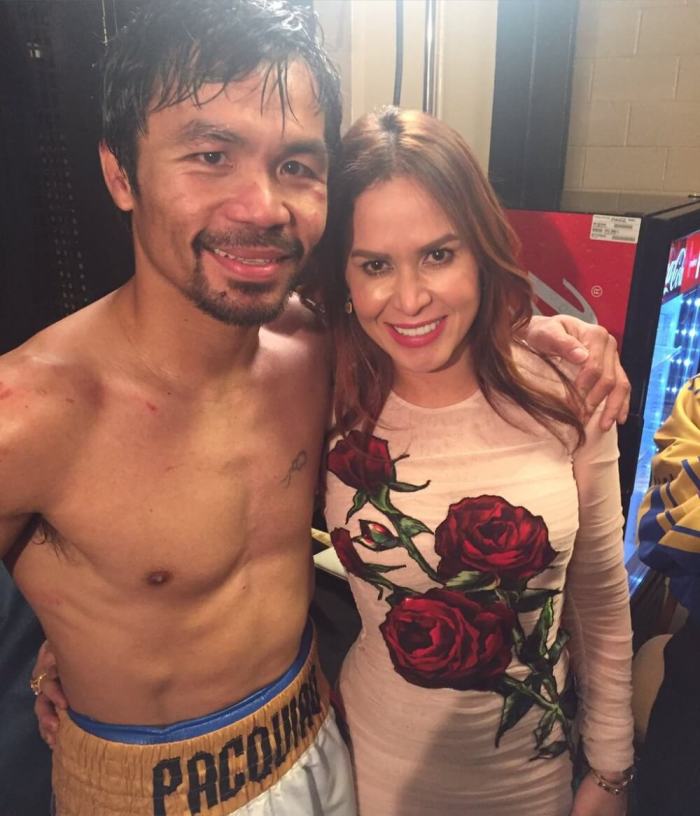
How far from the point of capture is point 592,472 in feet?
3.64

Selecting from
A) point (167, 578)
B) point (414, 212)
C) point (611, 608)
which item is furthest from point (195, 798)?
point (414, 212)

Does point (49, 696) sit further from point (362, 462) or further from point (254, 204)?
point (254, 204)

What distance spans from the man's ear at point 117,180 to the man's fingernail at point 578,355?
69 centimetres

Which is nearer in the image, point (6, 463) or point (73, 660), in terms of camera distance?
point (6, 463)

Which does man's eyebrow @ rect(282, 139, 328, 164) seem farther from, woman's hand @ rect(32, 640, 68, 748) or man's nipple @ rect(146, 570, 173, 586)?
woman's hand @ rect(32, 640, 68, 748)

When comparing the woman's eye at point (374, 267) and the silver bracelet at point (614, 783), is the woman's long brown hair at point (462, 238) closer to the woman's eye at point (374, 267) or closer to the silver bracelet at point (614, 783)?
the woman's eye at point (374, 267)

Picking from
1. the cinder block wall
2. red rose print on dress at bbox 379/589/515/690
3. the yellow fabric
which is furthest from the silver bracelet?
the cinder block wall

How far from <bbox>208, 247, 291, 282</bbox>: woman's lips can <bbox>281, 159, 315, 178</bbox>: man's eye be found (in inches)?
4.4

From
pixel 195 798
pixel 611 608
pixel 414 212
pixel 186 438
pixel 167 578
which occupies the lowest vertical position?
pixel 195 798

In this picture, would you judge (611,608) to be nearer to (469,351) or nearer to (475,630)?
(475,630)

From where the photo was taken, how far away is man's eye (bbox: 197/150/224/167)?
90cm

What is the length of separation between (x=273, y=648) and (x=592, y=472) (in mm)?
547

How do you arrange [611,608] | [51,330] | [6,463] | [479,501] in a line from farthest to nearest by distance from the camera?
[611,608] → [479,501] → [51,330] → [6,463]

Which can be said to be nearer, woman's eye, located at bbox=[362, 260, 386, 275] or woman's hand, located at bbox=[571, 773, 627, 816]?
woman's eye, located at bbox=[362, 260, 386, 275]
